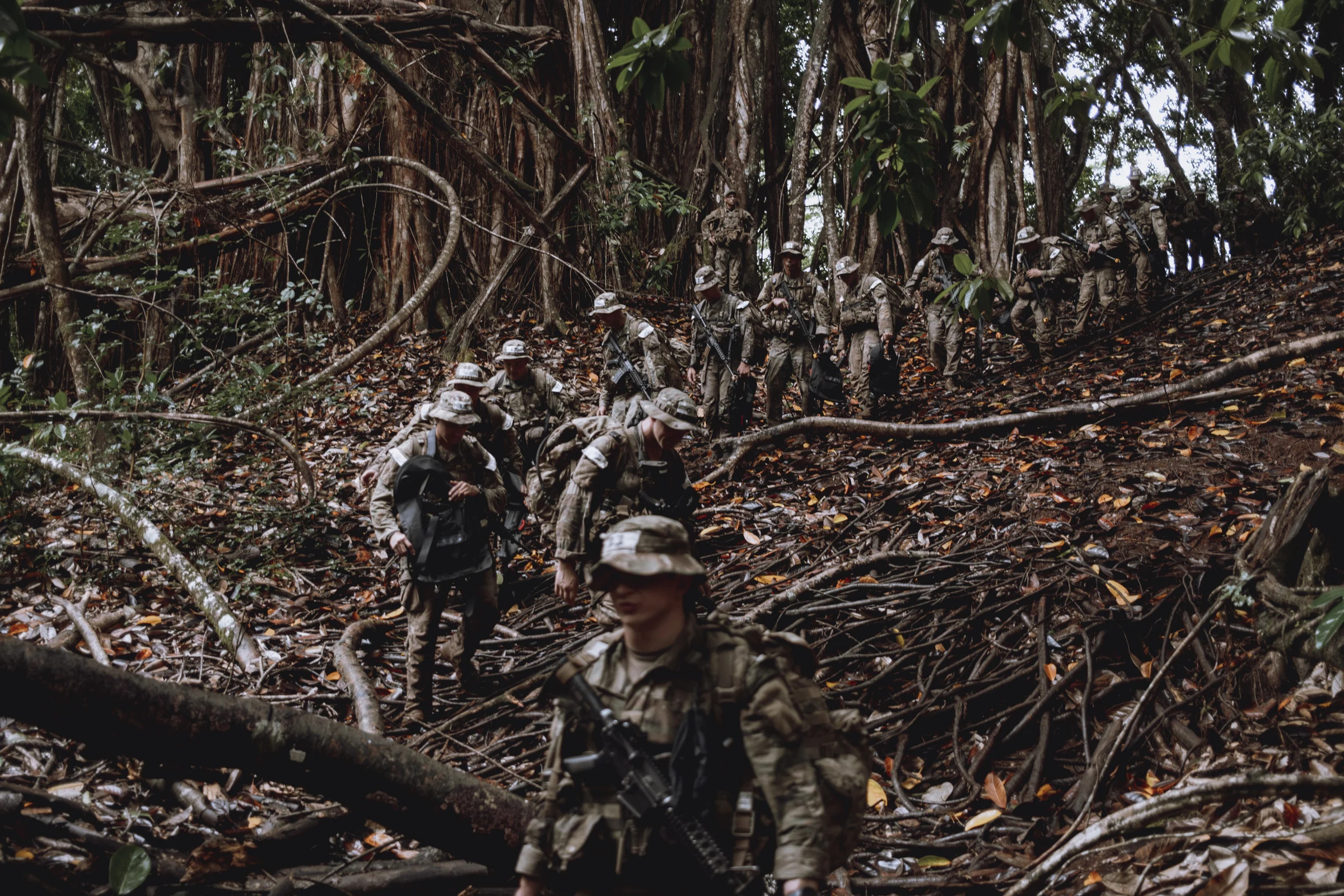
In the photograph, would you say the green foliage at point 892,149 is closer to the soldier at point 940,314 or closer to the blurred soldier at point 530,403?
the blurred soldier at point 530,403

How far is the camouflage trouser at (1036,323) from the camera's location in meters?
10.9

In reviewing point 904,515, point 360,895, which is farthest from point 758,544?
point 360,895

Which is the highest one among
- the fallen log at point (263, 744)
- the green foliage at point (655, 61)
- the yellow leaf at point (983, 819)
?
the green foliage at point (655, 61)

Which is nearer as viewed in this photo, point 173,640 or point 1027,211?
point 173,640

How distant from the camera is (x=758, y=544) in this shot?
6.79 m

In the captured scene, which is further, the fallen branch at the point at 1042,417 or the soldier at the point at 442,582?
the fallen branch at the point at 1042,417

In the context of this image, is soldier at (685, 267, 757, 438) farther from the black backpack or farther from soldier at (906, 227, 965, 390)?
the black backpack

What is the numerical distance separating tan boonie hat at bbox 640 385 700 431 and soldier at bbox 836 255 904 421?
509 cm

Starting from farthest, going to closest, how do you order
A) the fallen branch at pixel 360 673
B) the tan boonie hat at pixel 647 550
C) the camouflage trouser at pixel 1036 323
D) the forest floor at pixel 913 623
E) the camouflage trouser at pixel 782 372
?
the camouflage trouser at pixel 1036 323, the camouflage trouser at pixel 782 372, the fallen branch at pixel 360 673, the forest floor at pixel 913 623, the tan boonie hat at pixel 647 550

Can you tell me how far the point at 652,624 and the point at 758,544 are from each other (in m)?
4.40

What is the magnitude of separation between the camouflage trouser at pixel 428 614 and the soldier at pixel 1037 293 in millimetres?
7718

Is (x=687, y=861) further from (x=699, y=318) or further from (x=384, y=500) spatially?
(x=699, y=318)

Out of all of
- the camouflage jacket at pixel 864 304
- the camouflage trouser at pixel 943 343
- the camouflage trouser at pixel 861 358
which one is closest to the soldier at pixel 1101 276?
the camouflage trouser at pixel 943 343

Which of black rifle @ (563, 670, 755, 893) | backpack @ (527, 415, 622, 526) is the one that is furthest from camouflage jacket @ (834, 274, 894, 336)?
black rifle @ (563, 670, 755, 893)
